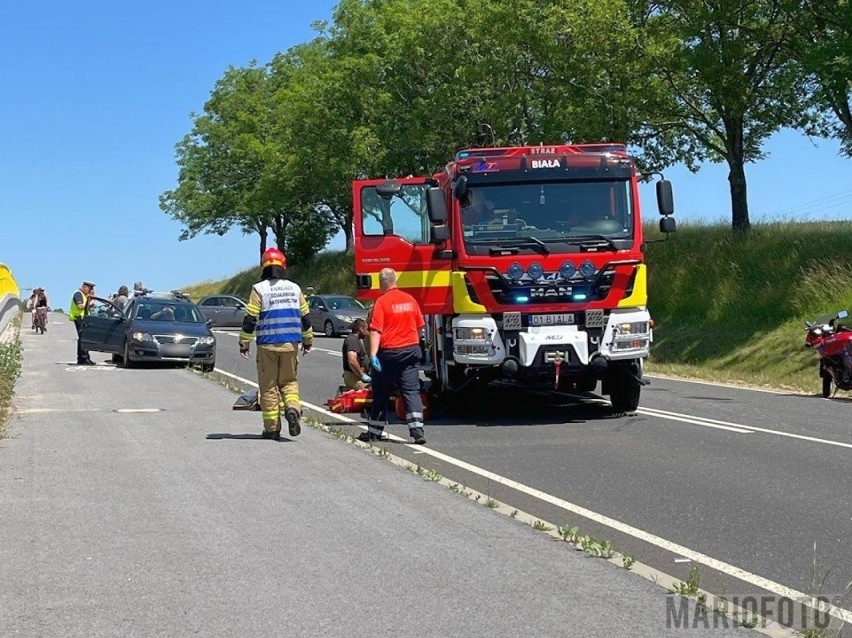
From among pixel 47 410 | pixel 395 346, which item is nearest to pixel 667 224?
pixel 395 346

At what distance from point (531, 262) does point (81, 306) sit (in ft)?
49.1

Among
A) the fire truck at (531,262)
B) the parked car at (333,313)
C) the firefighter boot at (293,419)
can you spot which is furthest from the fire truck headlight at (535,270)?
the parked car at (333,313)

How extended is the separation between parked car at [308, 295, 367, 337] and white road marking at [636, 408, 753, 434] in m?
23.5

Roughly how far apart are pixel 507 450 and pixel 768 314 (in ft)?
56.2

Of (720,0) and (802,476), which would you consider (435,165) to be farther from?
(802,476)

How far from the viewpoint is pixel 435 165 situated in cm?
4534

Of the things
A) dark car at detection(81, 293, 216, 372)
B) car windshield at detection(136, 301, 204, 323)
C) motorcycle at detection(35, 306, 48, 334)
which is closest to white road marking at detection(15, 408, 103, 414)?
dark car at detection(81, 293, 216, 372)

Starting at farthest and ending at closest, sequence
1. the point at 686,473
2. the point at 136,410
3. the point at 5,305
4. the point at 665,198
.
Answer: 1. the point at 5,305
2. the point at 136,410
3. the point at 665,198
4. the point at 686,473

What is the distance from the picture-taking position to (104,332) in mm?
24859

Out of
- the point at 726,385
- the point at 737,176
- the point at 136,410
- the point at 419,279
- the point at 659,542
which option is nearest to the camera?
the point at 659,542

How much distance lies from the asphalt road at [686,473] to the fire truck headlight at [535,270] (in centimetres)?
176

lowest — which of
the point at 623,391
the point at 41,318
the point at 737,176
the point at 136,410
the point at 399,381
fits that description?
the point at 623,391

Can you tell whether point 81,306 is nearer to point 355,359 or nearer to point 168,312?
point 168,312

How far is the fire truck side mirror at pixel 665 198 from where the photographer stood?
48.5ft
